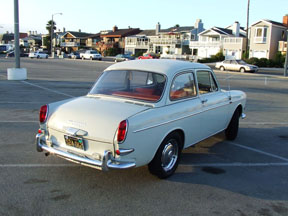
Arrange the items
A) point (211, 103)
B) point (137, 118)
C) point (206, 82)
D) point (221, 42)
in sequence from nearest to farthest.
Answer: point (137, 118) → point (211, 103) → point (206, 82) → point (221, 42)

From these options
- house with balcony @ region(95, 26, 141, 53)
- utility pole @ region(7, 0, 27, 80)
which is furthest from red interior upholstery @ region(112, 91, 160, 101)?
house with balcony @ region(95, 26, 141, 53)

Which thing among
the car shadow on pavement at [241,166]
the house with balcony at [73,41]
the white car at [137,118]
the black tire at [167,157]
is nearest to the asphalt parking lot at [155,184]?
the car shadow on pavement at [241,166]

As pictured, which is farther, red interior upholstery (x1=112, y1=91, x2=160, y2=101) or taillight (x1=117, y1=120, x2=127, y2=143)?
red interior upholstery (x1=112, y1=91, x2=160, y2=101)

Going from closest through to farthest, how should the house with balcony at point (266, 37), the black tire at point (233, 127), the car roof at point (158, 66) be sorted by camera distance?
the car roof at point (158, 66) < the black tire at point (233, 127) < the house with balcony at point (266, 37)

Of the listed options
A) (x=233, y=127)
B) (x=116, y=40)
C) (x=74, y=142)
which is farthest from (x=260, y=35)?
(x=74, y=142)

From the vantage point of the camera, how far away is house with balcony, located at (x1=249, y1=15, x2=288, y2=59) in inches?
2203

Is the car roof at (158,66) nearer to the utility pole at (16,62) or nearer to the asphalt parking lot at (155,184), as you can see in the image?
the asphalt parking lot at (155,184)

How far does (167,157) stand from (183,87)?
1.23m

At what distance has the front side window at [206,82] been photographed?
5781 millimetres

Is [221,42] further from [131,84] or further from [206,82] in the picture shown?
[131,84]

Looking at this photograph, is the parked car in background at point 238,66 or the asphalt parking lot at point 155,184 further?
the parked car in background at point 238,66

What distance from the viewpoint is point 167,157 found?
4793mm

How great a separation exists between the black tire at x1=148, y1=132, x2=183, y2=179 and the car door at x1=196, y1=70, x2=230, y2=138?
0.90 m

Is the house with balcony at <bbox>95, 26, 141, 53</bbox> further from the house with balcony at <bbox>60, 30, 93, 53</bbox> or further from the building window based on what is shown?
the building window
